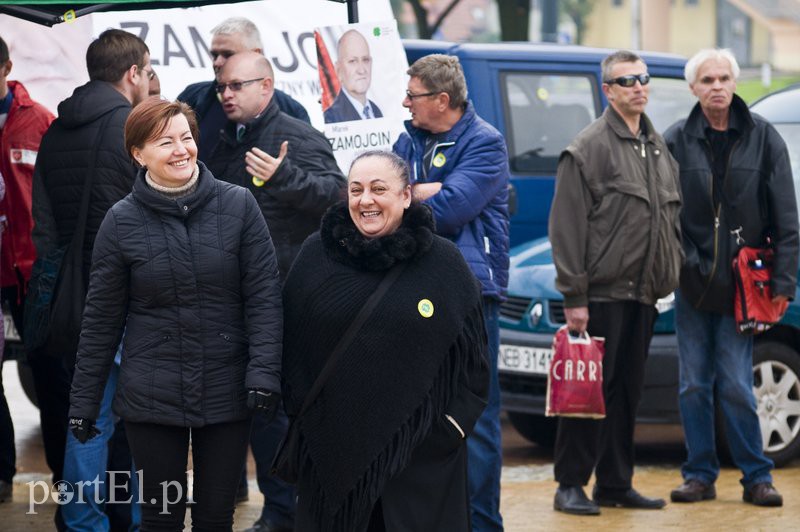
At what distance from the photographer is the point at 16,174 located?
6848 mm

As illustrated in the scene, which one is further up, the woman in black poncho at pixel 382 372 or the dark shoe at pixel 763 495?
the woman in black poncho at pixel 382 372

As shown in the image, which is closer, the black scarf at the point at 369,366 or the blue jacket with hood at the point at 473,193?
the black scarf at the point at 369,366

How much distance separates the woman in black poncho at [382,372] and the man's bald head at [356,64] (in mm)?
2521

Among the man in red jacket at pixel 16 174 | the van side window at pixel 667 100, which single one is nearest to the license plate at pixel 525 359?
the van side window at pixel 667 100

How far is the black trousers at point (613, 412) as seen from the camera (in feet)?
23.5

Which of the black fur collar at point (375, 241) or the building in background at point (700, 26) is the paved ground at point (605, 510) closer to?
the black fur collar at point (375, 241)

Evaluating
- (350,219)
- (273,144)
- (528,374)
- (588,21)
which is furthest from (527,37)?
(588,21)

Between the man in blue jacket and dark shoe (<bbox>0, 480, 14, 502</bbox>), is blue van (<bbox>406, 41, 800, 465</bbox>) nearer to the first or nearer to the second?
the man in blue jacket

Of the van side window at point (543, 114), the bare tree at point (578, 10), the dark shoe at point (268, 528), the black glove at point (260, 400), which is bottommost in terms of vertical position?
the dark shoe at point (268, 528)

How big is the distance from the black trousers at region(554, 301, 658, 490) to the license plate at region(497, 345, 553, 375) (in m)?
1.04

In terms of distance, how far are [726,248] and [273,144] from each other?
2.35 m

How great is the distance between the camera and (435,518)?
4.92 m

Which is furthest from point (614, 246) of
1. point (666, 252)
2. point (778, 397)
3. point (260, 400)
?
point (260, 400)

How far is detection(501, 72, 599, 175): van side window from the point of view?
10055mm
